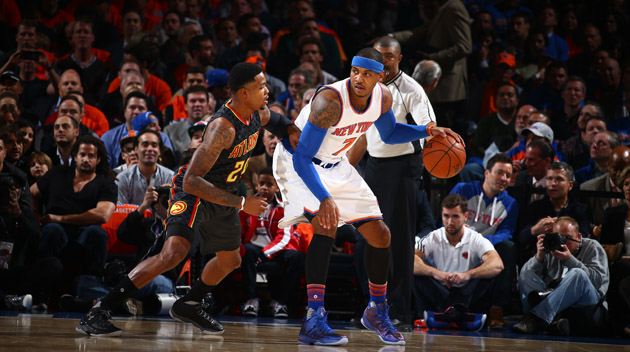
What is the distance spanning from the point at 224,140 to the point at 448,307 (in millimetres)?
2910

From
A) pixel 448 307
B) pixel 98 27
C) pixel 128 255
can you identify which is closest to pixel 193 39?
pixel 98 27

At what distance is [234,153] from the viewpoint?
4801 mm

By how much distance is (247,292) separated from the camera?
7.04 m

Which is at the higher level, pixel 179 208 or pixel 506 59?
pixel 506 59

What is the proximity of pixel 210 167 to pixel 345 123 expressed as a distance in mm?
902

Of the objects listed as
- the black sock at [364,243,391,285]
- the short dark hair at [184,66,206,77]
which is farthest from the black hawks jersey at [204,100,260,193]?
the short dark hair at [184,66,206,77]

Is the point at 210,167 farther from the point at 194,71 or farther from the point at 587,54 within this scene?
the point at 587,54

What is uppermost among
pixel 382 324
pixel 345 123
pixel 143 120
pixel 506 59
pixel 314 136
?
pixel 506 59

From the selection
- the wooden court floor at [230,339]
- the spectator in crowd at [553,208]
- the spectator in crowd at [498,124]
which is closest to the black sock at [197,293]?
the wooden court floor at [230,339]

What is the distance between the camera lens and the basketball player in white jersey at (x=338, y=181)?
4.58m

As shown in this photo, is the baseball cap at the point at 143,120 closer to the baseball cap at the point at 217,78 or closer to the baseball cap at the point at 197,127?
the baseball cap at the point at 197,127

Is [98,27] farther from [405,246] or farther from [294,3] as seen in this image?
[405,246]

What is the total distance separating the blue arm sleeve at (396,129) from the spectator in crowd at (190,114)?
376 centimetres

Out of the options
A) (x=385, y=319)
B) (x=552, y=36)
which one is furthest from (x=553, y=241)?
(x=552, y=36)
